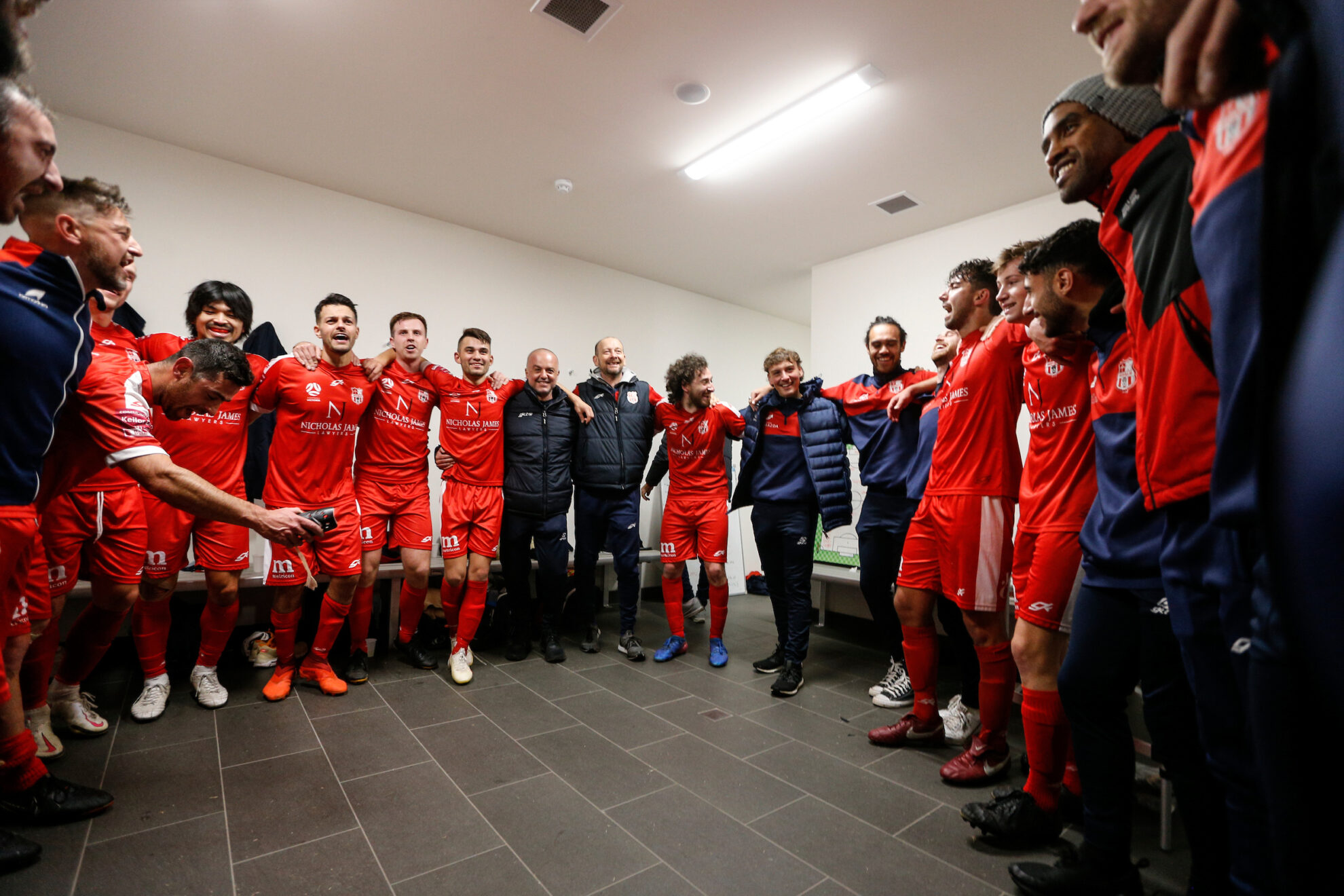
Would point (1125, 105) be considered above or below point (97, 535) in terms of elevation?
above

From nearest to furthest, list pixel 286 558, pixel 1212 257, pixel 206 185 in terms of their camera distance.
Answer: pixel 1212 257, pixel 286 558, pixel 206 185

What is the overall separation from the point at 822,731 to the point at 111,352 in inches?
126

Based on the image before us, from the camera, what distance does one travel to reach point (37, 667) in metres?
2.09

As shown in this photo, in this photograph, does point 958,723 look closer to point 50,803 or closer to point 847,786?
point 847,786

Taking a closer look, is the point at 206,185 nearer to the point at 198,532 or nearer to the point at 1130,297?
the point at 198,532

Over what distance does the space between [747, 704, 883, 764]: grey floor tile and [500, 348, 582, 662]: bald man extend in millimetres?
1447

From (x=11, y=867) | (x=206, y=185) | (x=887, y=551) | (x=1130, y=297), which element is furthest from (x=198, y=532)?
(x=1130, y=297)

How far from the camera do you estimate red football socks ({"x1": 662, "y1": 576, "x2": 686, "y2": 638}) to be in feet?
11.8

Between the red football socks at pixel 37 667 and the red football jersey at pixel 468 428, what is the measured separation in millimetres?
1751

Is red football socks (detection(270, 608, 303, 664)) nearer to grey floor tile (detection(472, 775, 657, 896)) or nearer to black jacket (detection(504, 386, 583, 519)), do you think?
black jacket (detection(504, 386, 583, 519))

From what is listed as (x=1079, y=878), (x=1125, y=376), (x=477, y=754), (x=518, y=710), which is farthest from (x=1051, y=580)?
(x=518, y=710)

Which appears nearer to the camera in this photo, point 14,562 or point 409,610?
point 14,562

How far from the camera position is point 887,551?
9.56 feet

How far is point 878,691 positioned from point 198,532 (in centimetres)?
341
